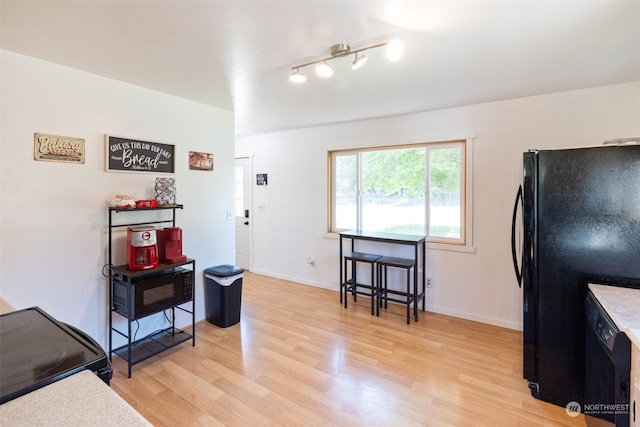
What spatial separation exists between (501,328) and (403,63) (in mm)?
2774

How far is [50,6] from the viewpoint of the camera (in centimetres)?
155

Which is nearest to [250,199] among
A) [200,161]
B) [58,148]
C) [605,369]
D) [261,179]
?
[261,179]

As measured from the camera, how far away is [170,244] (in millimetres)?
2688

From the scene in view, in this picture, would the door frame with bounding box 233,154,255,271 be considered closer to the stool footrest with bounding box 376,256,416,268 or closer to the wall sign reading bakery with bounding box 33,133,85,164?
the stool footrest with bounding box 376,256,416,268

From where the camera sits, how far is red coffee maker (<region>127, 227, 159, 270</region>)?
2.41 meters

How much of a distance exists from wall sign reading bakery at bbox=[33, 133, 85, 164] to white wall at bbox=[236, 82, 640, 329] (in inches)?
107

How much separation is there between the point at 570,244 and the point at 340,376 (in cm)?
181

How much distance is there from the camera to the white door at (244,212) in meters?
5.22

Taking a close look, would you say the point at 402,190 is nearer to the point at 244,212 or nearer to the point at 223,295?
the point at 223,295

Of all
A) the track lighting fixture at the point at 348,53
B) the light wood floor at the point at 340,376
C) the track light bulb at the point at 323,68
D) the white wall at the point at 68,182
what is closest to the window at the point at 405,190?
the light wood floor at the point at 340,376

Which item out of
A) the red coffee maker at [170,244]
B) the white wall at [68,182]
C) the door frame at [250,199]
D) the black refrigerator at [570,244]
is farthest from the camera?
the door frame at [250,199]

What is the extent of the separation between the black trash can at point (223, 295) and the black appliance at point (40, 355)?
1.98 metres

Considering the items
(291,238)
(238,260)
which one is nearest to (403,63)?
(291,238)

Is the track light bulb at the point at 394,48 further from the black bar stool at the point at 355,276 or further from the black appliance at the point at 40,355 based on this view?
the black bar stool at the point at 355,276
